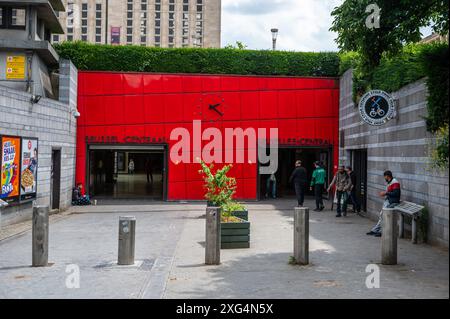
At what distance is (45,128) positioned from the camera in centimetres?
1720

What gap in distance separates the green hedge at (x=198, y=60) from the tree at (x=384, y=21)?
33.8ft

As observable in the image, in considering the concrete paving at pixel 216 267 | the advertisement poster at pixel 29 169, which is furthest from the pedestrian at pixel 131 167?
the concrete paving at pixel 216 267

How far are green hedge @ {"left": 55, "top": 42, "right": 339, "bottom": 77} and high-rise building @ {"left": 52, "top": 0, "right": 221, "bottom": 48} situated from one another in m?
106

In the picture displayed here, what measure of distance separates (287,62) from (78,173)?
1034 centimetres

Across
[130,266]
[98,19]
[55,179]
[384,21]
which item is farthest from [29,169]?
[98,19]

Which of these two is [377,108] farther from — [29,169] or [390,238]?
[29,169]

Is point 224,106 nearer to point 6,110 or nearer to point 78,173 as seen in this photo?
point 78,173

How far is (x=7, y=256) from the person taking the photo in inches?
393

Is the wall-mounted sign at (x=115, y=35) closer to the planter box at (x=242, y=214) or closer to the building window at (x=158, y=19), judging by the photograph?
the building window at (x=158, y=19)

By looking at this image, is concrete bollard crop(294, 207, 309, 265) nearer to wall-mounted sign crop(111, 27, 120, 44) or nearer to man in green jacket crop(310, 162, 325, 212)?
man in green jacket crop(310, 162, 325, 212)

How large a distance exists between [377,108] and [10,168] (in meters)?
10.1
